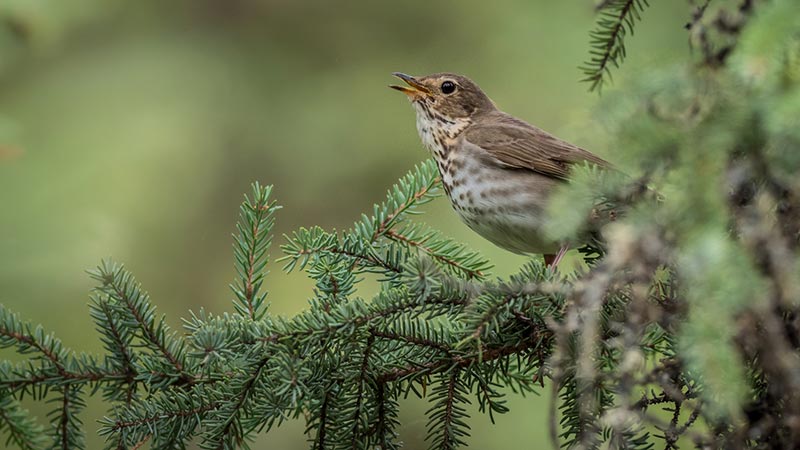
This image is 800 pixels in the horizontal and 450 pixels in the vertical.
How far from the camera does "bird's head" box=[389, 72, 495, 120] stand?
3971mm

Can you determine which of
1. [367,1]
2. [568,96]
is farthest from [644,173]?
[367,1]

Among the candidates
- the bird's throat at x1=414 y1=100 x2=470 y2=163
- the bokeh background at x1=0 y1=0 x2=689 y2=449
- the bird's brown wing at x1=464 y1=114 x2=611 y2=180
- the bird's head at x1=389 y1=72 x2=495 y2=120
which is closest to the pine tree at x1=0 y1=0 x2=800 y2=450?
the bird's brown wing at x1=464 y1=114 x2=611 y2=180

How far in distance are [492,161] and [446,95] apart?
0.58 meters

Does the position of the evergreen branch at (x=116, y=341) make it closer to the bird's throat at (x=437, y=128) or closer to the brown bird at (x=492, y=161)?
the brown bird at (x=492, y=161)

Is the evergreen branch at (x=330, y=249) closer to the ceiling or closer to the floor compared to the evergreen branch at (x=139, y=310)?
closer to the ceiling

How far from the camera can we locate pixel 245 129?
5.43 m

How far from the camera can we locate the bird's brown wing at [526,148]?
11.5 ft

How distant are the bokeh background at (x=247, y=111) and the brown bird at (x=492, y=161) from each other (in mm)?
713

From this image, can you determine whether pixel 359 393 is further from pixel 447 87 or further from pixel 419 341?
pixel 447 87

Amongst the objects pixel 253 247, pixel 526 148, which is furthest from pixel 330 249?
pixel 526 148

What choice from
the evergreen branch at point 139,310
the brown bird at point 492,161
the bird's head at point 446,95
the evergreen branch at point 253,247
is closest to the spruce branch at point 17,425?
the evergreen branch at point 139,310

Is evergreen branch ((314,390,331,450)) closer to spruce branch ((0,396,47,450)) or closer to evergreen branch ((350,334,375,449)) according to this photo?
evergreen branch ((350,334,375,449))

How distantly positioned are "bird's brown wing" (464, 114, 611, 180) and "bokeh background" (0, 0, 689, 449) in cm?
74

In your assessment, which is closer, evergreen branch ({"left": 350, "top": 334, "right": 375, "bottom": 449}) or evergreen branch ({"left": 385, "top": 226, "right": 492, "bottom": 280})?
evergreen branch ({"left": 350, "top": 334, "right": 375, "bottom": 449})
